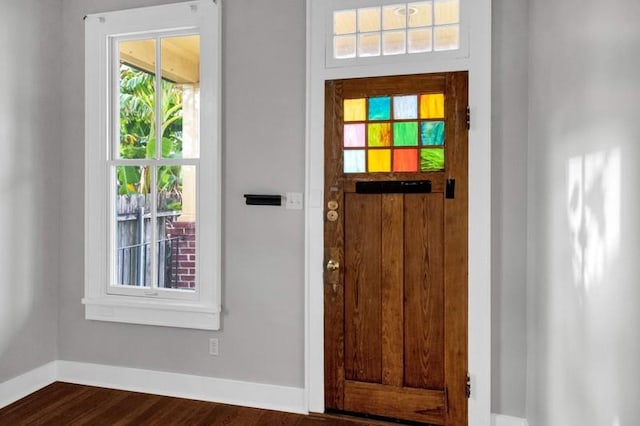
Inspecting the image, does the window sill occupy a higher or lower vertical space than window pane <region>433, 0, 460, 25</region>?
lower

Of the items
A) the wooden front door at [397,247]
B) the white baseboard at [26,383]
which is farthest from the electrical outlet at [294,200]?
the white baseboard at [26,383]

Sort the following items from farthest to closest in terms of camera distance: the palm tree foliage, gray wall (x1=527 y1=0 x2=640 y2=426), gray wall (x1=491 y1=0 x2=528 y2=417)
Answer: the palm tree foliage → gray wall (x1=491 y1=0 x2=528 y2=417) → gray wall (x1=527 y1=0 x2=640 y2=426)

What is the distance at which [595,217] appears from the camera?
1356 mm

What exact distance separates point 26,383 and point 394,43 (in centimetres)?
322

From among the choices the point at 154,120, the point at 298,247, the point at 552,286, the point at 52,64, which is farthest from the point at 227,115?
the point at 552,286

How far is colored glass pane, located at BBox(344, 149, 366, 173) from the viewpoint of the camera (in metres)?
2.76

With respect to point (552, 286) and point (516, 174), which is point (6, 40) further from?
point (552, 286)

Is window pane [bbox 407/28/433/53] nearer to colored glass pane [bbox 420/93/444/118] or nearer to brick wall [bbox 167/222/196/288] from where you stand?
colored glass pane [bbox 420/93/444/118]

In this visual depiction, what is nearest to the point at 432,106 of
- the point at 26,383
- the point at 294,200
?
the point at 294,200

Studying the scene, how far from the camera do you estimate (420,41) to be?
105 inches

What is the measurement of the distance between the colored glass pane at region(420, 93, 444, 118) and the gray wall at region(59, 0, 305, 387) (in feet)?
2.40

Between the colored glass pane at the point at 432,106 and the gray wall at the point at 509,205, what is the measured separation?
0.29 m

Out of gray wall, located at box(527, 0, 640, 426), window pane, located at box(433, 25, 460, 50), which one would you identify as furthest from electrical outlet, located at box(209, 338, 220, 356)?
window pane, located at box(433, 25, 460, 50)

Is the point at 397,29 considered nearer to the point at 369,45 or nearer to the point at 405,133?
the point at 369,45
